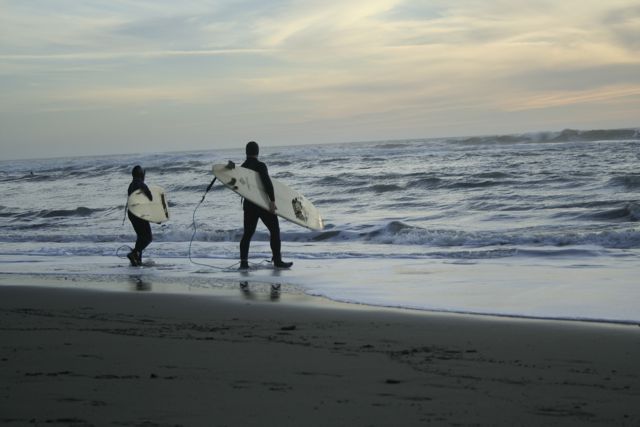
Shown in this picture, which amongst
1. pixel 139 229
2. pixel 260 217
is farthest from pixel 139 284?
pixel 139 229

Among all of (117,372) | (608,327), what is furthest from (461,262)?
(117,372)

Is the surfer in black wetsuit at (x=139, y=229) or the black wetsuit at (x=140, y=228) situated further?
the black wetsuit at (x=140, y=228)

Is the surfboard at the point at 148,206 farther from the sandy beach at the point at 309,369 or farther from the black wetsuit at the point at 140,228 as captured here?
the sandy beach at the point at 309,369

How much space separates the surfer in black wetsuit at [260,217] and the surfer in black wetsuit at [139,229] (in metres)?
1.70

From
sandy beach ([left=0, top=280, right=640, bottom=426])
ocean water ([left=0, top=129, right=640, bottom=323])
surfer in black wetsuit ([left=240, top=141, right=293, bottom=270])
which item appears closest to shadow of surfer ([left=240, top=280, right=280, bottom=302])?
ocean water ([left=0, top=129, right=640, bottom=323])

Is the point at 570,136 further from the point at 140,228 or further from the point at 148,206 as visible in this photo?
the point at 140,228

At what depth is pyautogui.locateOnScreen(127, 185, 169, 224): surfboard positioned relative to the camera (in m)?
11.0

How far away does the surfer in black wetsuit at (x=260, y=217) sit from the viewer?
9.77 m

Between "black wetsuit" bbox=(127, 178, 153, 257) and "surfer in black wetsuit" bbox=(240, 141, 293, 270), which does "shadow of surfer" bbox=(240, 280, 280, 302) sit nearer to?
"surfer in black wetsuit" bbox=(240, 141, 293, 270)

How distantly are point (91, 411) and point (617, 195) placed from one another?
15.7m

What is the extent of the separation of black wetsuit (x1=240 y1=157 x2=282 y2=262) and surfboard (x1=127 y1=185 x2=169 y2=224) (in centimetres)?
199

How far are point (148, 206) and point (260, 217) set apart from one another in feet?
7.66

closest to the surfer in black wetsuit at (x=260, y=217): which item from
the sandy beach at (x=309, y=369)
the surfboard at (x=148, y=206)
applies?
the surfboard at (x=148, y=206)

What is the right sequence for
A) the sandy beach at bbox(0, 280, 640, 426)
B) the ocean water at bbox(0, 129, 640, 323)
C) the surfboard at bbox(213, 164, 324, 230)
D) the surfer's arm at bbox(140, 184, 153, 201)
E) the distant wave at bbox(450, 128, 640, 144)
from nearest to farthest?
the sandy beach at bbox(0, 280, 640, 426) < the ocean water at bbox(0, 129, 640, 323) < the surfboard at bbox(213, 164, 324, 230) < the surfer's arm at bbox(140, 184, 153, 201) < the distant wave at bbox(450, 128, 640, 144)
